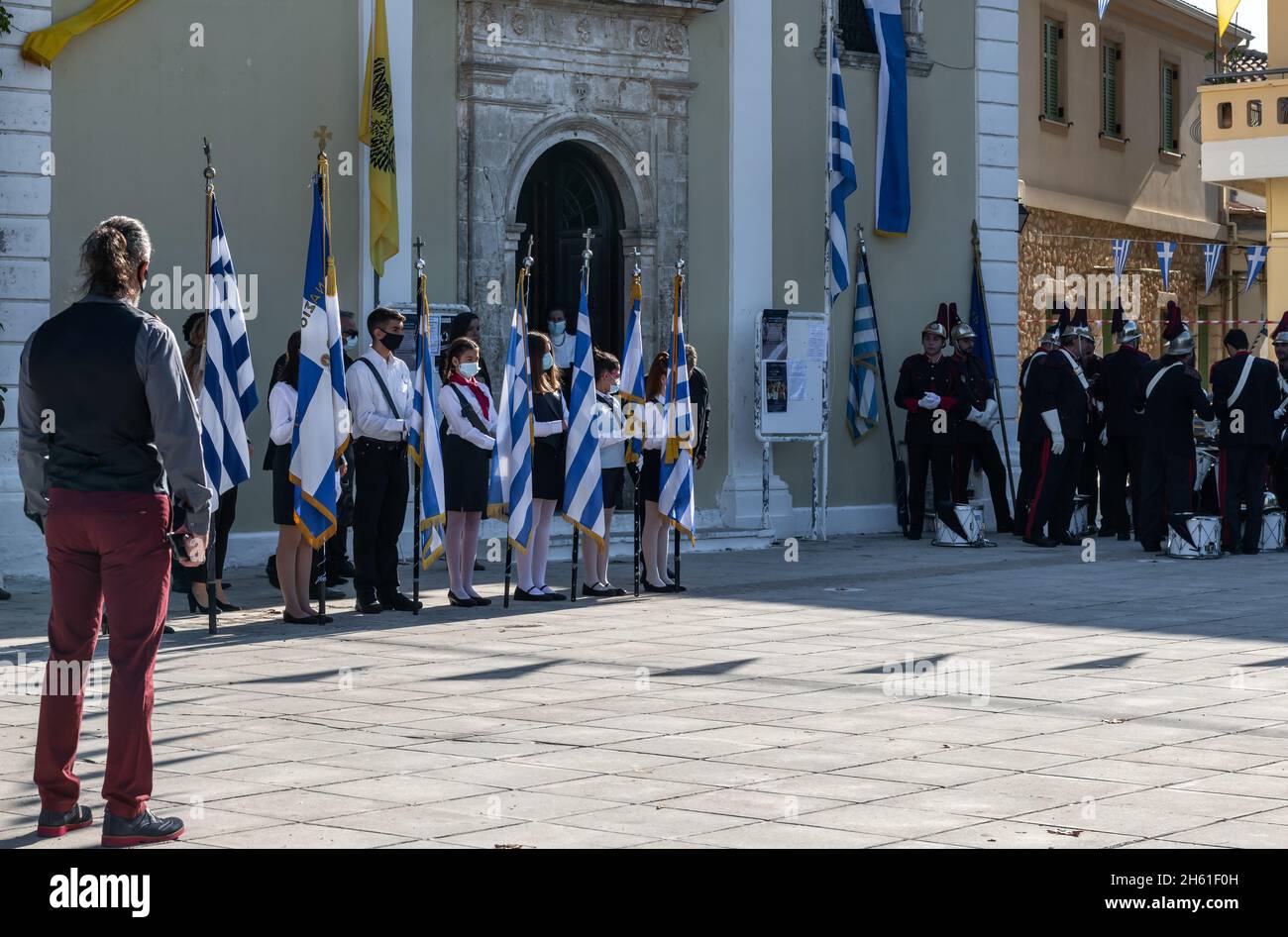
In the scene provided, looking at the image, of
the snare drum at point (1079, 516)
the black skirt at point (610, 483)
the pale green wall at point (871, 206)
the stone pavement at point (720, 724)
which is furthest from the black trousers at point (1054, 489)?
the black skirt at point (610, 483)

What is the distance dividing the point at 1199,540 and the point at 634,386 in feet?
21.1

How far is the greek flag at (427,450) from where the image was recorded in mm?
13227

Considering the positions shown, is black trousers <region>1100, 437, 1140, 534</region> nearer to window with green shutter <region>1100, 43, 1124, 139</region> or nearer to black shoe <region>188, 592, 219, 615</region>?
black shoe <region>188, 592, 219, 615</region>

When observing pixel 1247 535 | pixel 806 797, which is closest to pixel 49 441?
pixel 806 797

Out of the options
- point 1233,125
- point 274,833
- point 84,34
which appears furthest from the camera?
point 1233,125

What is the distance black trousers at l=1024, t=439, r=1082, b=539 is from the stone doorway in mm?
4362

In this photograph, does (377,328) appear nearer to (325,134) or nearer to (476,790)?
(325,134)

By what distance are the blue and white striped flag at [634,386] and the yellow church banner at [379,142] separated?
2.94 m

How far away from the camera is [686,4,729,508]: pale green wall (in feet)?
63.9

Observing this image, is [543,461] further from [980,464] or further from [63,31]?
[980,464]

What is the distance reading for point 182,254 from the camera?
15773 millimetres

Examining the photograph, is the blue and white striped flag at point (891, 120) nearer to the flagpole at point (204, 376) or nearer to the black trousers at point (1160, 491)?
the black trousers at point (1160, 491)

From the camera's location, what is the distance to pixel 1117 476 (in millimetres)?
20406
